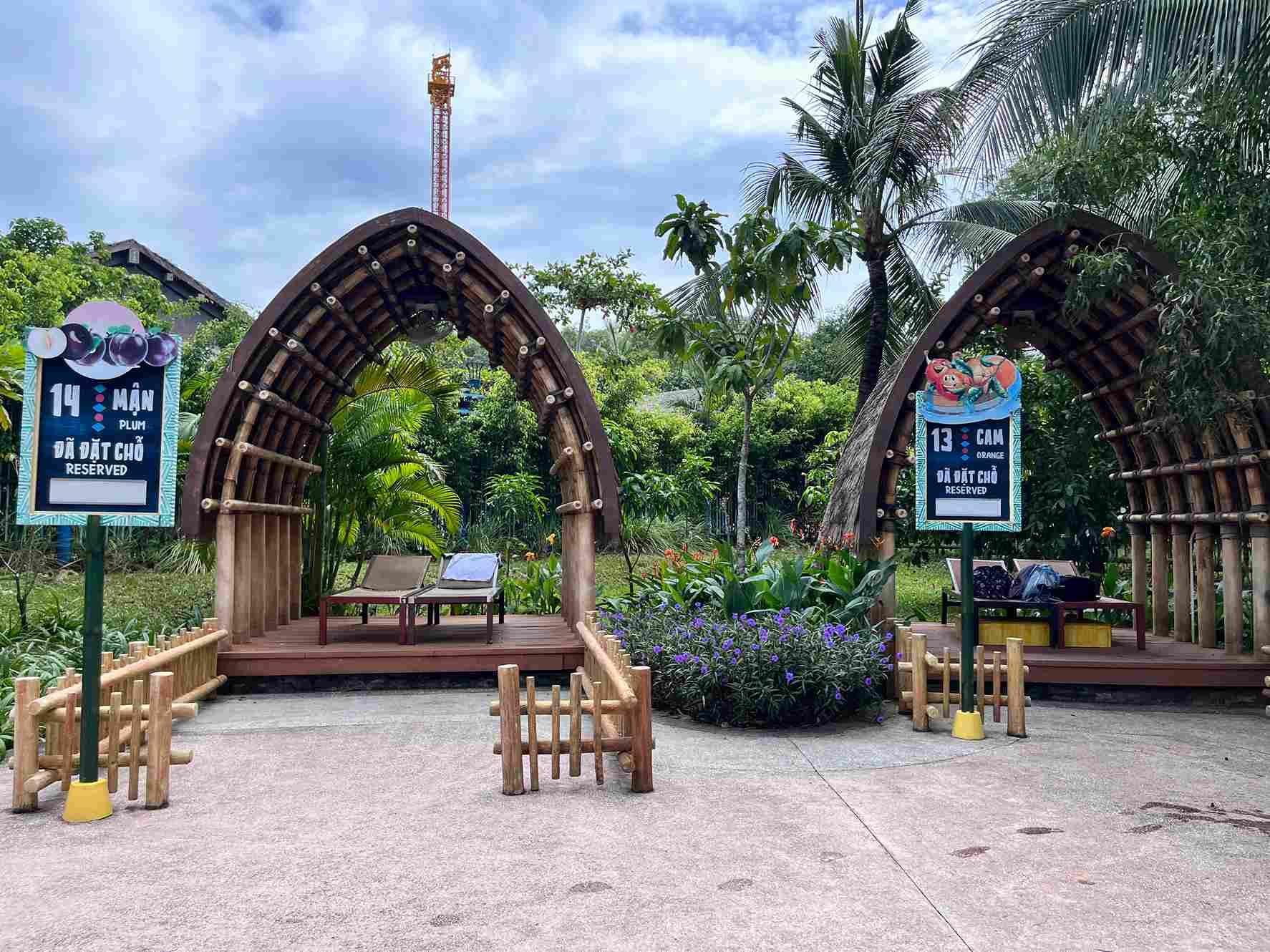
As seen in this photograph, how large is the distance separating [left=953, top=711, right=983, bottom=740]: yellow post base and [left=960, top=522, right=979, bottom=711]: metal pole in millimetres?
58

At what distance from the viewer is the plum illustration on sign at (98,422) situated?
4766 mm

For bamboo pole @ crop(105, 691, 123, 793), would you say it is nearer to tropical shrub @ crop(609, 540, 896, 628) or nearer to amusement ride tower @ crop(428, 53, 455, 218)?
tropical shrub @ crop(609, 540, 896, 628)

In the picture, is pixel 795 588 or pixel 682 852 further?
pixel 795 588

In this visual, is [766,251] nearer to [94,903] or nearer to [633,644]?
[633,644]

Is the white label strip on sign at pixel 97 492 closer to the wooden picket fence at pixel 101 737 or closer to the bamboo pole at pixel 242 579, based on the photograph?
the wooden picket fence at pixel 101 737

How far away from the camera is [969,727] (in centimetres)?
643

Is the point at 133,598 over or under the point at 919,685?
over

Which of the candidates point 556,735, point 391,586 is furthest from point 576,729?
point 391,586

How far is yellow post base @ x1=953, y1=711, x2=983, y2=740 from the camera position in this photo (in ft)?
21.0

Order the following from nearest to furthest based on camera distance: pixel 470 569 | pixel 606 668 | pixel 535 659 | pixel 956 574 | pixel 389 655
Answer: pixel 606 668, pixel 389 655, pixel 535 659, pixel 956 574, pixel 470 569

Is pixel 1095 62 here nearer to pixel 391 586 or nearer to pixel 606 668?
pixel 606 668

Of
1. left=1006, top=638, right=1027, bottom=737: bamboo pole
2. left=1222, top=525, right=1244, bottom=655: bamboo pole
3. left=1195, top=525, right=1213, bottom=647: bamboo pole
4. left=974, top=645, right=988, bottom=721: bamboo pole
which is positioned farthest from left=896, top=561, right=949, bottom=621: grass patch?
left=1006, top=638, right=1027, bottom=737: bamboo pole

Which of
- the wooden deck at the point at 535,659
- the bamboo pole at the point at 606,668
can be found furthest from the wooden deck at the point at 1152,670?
the bamboo pole at the point at 606,668

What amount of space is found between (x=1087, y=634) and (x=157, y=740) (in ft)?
25.4
